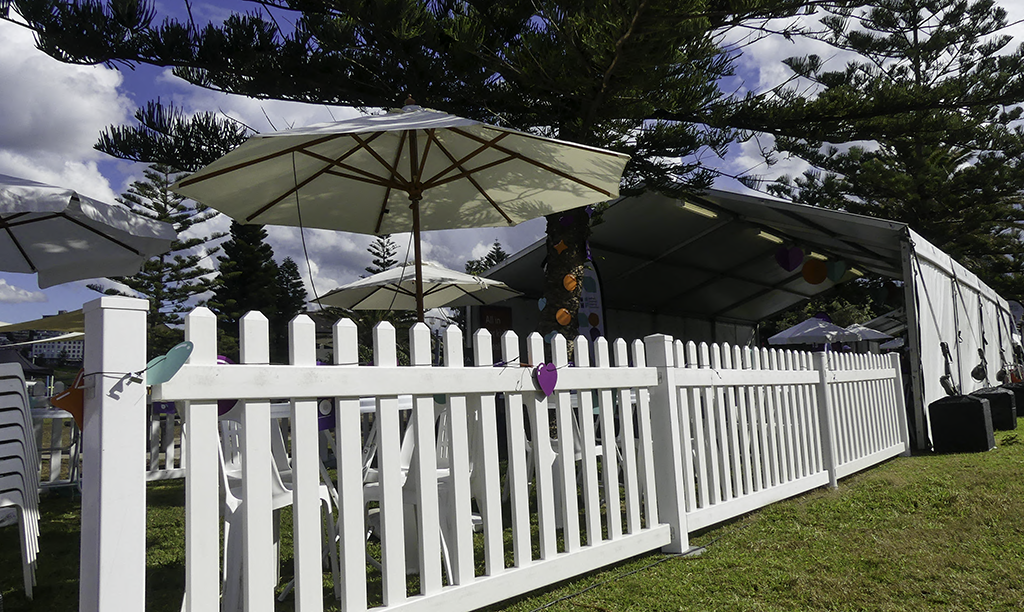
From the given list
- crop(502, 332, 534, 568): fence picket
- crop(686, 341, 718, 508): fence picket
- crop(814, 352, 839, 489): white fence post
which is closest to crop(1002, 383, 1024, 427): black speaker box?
crop(814, 352, 839, 489): white fence post

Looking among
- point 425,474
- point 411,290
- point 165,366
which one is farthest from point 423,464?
point 411,290

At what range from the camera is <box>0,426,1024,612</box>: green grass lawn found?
7.59 ft

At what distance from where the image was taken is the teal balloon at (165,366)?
1.45 metres

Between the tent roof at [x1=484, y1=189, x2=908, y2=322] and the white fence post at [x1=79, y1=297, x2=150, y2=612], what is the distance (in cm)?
668

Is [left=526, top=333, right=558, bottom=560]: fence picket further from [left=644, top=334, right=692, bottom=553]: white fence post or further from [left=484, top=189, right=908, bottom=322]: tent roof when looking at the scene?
[left=484, top=189, right=908, bottom=322]: tent roof

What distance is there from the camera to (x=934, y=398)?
22.4 ft

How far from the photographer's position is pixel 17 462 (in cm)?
248

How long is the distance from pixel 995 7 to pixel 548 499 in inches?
581

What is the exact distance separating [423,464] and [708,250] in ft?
30.9

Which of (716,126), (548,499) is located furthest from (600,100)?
(548,499)

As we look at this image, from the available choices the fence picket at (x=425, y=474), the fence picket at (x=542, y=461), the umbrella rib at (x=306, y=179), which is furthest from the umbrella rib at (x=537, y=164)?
the fence picket at (x=425, y=474)

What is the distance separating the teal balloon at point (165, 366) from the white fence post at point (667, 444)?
2037mm

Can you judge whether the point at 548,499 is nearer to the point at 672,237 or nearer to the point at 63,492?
the point at 63,492

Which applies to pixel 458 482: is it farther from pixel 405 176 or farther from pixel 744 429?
pixel 405 176
